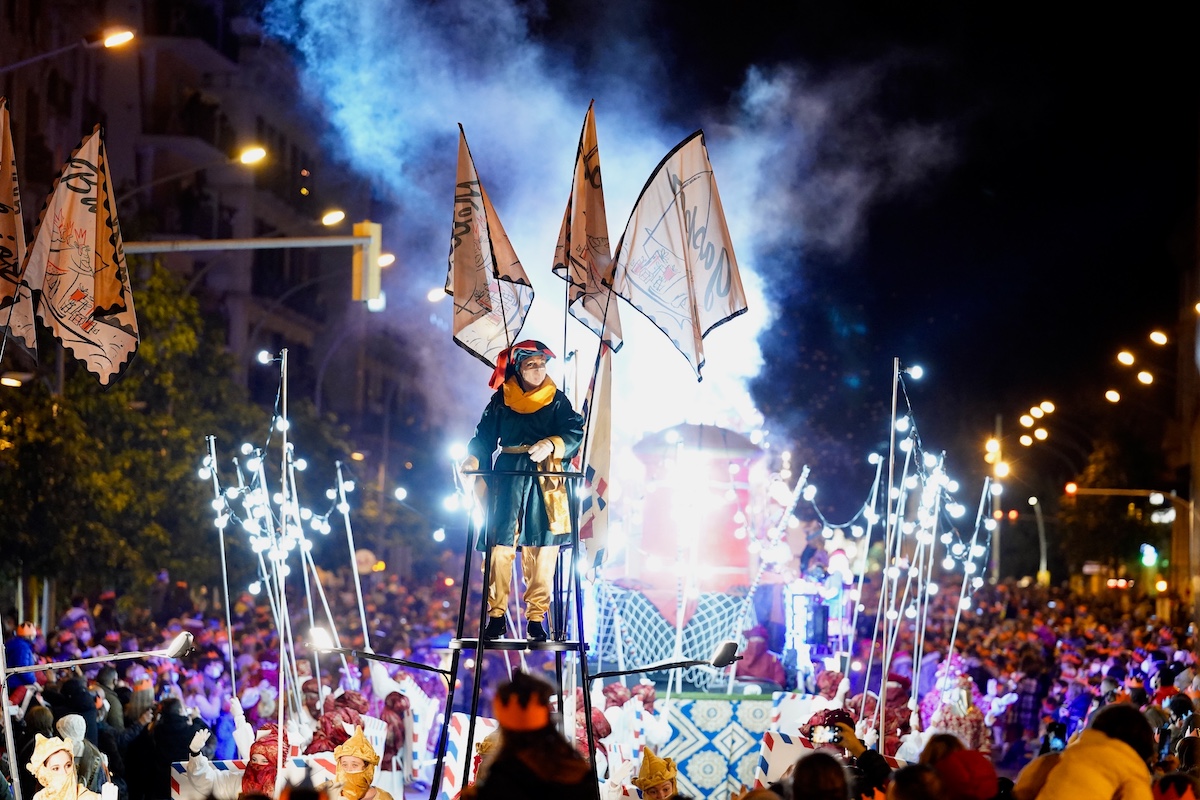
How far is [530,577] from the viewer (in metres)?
8.95

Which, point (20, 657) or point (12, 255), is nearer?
point (12, 255)

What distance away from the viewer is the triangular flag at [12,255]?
10.0 meters

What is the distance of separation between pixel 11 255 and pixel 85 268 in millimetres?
437

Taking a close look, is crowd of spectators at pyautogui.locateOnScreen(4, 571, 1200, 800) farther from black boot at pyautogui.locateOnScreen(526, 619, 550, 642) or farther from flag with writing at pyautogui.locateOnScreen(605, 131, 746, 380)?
flag with writing at pyautogui.locateOnScreen(605, 131, 746, 380)

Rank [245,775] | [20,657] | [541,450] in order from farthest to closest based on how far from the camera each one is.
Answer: [20,657], [245,775], [541,450]

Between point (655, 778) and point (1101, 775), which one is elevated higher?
point (1101, 775)

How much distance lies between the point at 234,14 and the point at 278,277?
7.97 metres

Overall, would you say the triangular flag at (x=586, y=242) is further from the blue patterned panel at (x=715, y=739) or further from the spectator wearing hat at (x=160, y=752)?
the spectator wearing hat at (x=160, y=752)

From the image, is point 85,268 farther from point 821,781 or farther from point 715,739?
point 715,739

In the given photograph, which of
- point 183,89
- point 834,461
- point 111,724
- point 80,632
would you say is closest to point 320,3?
point 80,632

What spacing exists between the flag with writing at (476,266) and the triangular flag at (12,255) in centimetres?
273

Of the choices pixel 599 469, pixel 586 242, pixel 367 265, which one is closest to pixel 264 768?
pixel 599 469

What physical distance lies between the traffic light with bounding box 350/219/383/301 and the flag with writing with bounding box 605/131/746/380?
737 centimetres

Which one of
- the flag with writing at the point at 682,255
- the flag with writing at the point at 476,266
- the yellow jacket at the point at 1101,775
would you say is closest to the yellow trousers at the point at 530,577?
the flag with writing at the point at 476,266
